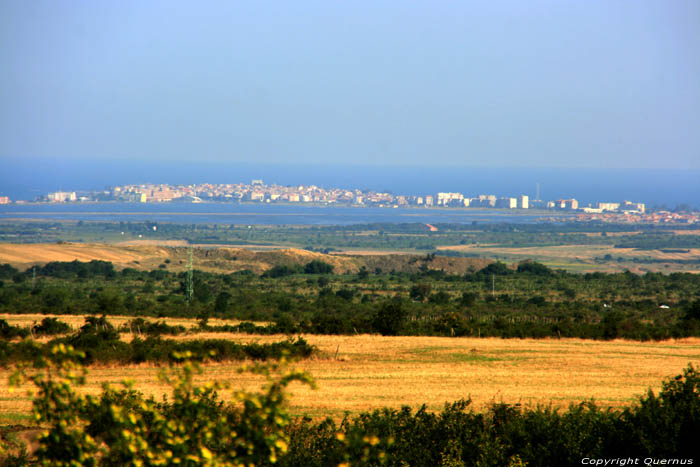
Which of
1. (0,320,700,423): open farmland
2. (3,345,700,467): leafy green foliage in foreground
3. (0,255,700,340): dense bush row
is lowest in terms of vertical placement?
(0,255,700,340): dense bush row

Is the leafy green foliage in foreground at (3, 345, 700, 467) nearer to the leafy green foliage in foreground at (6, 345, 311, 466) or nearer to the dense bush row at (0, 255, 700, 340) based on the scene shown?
the leafy green foliage in foreground at (6, 345, 311, 466)

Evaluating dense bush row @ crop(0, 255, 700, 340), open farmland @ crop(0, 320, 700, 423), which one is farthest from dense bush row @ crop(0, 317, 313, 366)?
dense bush row @ crop(0, 255, 700, 340)

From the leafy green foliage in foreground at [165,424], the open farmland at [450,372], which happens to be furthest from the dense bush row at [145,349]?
the leafy green foliage in foreground at [165,424]

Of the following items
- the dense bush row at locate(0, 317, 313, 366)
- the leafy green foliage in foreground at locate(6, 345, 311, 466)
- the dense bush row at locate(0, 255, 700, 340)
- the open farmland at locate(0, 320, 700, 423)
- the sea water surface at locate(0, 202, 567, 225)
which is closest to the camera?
the leafy green foliage in foreground at locate(6, 345, 311, 466)

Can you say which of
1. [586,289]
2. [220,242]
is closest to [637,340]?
[586,289]

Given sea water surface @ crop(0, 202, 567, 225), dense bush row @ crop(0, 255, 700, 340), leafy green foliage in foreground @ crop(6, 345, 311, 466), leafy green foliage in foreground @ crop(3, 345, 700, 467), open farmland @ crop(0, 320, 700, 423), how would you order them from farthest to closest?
sea water surface @ crop(0, 202, 567, 225) < dense bush row @ crop(0, 255, 700, 340) < open farmland @ crop(0, 320, 700, 423) < leafy green foliage in foreground @ crop(3, 345, 700, 467) < leafy green foliage in foreground @ crop(6, 345, 311, 466)

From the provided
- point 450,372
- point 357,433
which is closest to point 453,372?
point 450,372

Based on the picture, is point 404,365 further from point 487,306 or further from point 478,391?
point 487,306

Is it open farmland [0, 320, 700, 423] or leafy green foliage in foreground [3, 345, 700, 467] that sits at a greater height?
leafy green foliage in foreground [3, 345, 700, 467]
